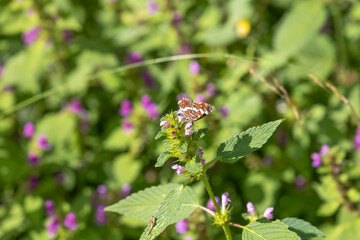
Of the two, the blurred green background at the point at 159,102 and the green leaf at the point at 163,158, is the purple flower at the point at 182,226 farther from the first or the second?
the green leaf at the point at 163,158

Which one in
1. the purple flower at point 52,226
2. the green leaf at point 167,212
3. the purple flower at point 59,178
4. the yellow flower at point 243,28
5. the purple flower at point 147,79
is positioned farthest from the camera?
the yellow flower at point 243,28

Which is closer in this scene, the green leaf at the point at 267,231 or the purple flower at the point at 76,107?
the green leaf at the point at 267,231

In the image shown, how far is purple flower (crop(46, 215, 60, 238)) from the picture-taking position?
2.59 metres

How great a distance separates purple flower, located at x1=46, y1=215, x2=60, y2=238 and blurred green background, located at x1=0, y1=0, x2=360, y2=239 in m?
0.05

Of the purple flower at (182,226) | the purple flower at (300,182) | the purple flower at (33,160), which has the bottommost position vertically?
the purple flower at (300,182)

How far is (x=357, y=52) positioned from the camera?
3604 millimetres

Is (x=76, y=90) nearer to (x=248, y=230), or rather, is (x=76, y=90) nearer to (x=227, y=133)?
(x=227, y=133)

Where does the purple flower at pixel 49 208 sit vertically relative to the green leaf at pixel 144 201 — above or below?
above

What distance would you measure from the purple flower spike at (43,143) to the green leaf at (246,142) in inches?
88.1

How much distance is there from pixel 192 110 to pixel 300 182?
2.00 m

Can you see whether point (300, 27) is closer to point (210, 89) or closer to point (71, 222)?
point (210, 89)

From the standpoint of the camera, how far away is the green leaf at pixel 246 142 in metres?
1.22

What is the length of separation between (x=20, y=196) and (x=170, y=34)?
173 cm

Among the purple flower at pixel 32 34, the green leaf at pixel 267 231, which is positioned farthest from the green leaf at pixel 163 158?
the purple flower at pixel 32 34
